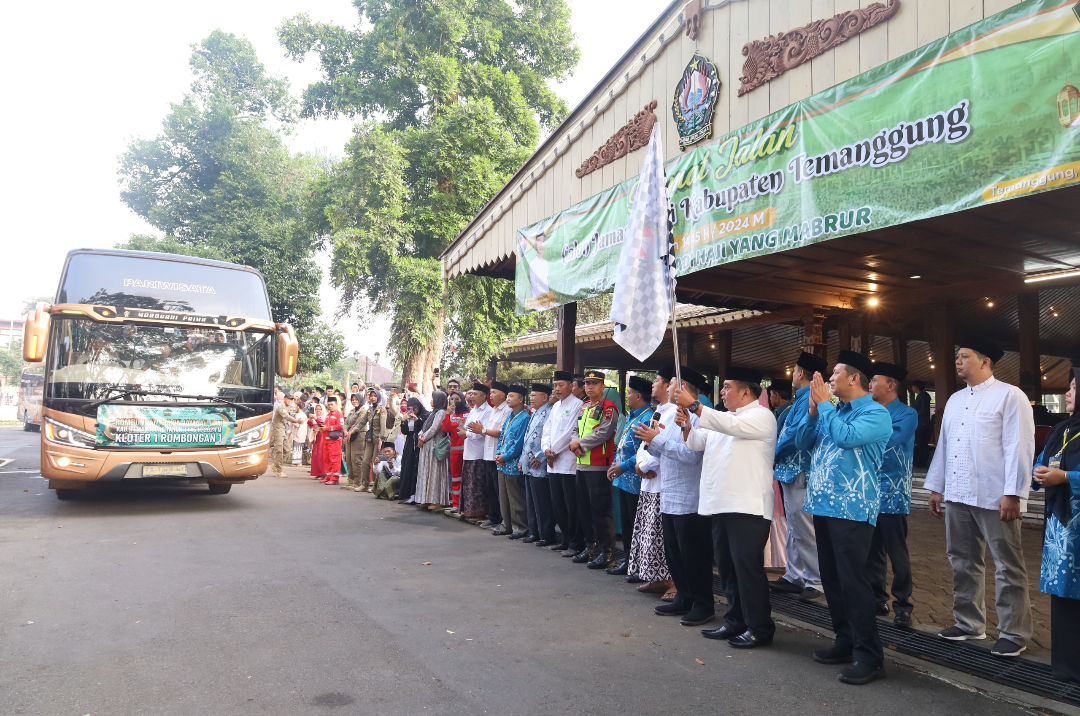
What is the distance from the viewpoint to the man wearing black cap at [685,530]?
4848mm

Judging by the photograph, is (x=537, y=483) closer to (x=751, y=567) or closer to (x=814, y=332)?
(x=751, y=567)

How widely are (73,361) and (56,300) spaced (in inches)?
37.3

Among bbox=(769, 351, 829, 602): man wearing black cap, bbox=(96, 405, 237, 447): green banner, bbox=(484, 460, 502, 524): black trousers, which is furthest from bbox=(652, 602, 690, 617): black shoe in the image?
bbox=(96, 405, 237, 447): green banner

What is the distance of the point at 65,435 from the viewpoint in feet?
26.8

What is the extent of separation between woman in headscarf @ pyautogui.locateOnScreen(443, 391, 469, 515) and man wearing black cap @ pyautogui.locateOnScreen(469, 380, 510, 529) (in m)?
0.70

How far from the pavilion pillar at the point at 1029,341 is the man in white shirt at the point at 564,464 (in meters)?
6.51

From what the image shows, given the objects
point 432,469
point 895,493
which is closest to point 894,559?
point 895,493

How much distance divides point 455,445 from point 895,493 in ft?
19.8

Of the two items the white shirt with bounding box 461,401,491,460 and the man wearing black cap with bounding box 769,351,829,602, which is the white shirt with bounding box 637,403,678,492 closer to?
the man wearing black cap with bounding box 769,351,829,602

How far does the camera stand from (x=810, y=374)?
492cm

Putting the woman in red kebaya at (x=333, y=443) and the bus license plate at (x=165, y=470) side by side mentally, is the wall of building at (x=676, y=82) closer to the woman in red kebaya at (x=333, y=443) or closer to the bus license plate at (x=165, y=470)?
the bus license plate at (x=165, y=470)

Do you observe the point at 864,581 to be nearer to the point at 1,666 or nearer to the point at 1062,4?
the point at 1062,4

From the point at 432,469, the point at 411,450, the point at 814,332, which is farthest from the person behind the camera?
the point at 411,450

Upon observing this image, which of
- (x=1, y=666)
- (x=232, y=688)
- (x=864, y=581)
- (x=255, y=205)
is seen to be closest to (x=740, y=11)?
(x=864, y=581)
